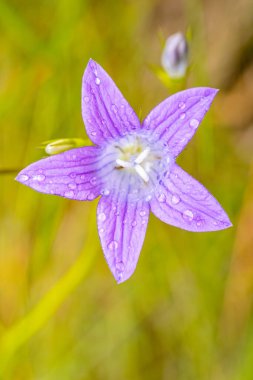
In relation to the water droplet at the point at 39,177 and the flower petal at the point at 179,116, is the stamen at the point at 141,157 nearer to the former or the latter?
the flower petal at the point at 179,116

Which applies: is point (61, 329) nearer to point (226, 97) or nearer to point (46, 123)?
point (46, 123)

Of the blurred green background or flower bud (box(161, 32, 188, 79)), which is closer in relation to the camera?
flower bud (box(161, 32, 188, 79))

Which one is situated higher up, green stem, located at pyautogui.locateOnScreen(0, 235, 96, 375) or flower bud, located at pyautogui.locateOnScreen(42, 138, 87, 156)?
flower bud, located at pyautogui.locateOnScreen(42, 138, 87, 156)

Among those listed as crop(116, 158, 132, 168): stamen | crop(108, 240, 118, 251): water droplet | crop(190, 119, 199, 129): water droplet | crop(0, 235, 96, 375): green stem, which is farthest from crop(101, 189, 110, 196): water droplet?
crop(0, 235, 96, 375): green stem

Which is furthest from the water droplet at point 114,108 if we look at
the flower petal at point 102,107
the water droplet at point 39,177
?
the water droplet at point 39,177

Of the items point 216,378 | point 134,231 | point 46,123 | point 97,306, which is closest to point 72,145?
point 134,231

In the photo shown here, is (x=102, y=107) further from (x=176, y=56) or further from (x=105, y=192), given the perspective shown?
(x=176, y=56)

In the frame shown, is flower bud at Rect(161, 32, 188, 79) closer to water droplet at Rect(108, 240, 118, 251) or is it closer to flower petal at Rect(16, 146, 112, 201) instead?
flower petal at Rect(16, 146, 112, 201)
